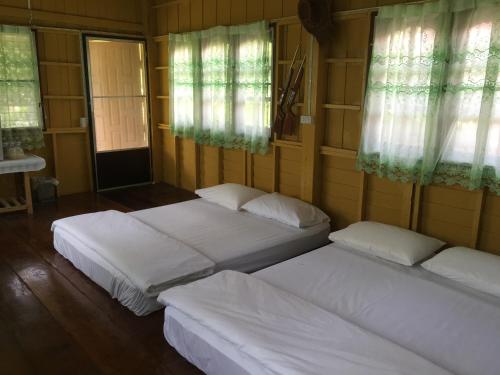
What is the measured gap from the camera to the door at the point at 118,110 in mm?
5504

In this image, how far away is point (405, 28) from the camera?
3.10 m

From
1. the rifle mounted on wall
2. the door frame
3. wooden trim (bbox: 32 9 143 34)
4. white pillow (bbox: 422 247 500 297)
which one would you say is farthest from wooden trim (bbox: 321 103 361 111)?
wooden trim (bbox: 32 9 143 34)

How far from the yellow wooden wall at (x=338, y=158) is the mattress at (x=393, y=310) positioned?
23.6 inches

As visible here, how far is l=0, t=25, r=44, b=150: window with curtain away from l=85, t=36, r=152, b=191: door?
677mm

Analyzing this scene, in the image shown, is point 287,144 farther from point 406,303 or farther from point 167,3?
point 167,3

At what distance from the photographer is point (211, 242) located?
3.22 m

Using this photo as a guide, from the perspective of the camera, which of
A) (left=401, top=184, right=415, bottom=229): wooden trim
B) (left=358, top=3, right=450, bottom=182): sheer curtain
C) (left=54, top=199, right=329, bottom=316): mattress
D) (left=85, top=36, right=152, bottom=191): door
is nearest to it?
(left=54, top=199, right=329, bottom=316): mattress

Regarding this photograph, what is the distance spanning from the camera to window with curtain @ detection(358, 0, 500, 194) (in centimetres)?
276

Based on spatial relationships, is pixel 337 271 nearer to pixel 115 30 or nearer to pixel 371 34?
pixel 371 34

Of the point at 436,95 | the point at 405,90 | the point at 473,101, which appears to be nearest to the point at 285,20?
the point at 405,90

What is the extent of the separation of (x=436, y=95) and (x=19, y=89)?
4.24 m

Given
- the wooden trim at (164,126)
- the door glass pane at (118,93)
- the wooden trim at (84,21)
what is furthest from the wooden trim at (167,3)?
the wooden trim at (164,126)

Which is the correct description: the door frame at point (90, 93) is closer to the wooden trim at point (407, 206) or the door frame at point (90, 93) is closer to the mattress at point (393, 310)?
the mattress at point (393, 310)

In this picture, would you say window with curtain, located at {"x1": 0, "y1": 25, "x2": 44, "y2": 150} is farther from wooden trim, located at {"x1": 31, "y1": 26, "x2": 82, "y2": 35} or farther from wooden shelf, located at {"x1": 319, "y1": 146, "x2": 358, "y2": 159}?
wooden shelf, located at {"x1": 319, "y1": 146, "x2": 358, "y2": 159}
